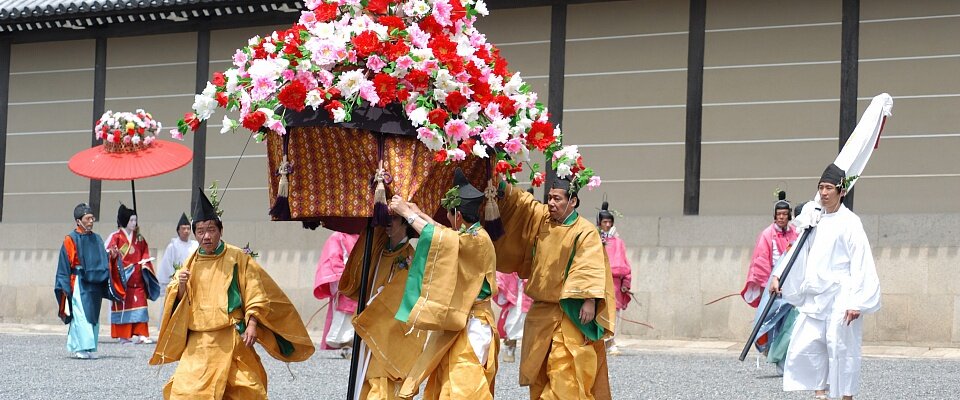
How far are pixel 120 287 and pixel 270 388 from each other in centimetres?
469

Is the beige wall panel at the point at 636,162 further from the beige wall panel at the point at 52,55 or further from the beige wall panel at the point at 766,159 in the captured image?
the beige wall panel at the point at 52,55

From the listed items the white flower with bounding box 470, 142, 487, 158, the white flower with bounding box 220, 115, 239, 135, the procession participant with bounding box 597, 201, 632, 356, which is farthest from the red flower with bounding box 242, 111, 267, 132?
the procession participant with bounding box 597, 201, 632, 356

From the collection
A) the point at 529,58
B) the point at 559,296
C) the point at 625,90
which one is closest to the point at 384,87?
the point at 559,296

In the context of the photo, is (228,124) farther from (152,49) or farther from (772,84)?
(152,49)

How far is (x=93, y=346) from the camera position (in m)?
13.1

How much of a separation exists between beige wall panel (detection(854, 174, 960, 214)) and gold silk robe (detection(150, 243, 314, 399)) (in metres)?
7.74

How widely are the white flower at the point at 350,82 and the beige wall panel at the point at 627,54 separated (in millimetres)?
8768

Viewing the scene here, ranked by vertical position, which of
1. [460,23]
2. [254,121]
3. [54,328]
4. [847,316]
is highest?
[460,23]

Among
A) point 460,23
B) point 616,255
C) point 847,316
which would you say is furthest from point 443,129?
point 616,255

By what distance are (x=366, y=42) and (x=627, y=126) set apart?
8.83 meters

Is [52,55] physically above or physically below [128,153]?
above

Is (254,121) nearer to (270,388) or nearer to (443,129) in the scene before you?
(443,129)

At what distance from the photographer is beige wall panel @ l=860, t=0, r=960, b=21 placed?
1350 cm

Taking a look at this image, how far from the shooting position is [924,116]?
1359cm
